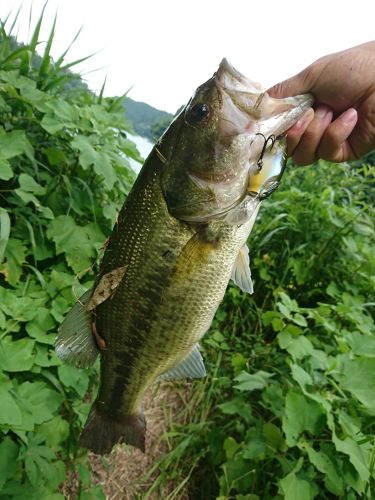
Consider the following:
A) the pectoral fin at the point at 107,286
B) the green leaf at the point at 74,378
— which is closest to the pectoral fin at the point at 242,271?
the pectoral fin at the point at 107,286

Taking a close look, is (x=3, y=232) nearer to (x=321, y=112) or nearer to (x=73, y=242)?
(x=73, y=242)

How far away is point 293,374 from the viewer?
6.46 feet

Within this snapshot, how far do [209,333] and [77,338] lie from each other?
1913 millimetres

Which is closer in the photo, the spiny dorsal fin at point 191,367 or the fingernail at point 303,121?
the fingernail at point 303,121

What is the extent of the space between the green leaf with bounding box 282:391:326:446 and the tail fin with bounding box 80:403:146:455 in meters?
0.71

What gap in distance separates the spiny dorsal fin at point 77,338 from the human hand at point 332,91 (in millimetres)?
1113

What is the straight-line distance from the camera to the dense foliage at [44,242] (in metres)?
1.77

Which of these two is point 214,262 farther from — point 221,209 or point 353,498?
point 353,498

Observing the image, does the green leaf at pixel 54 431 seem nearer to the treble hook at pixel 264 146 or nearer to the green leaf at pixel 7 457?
the green leaf at pixel 7 457

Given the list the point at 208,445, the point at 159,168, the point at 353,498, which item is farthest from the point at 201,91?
the point at 208,445

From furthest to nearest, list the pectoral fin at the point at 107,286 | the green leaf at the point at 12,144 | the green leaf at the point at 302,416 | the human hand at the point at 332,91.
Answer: the green leaf at the point at 12,144
the green leaf at the point at 302,416
the human hand at the point at 332,91
the pectoral fin at the point at 107,286

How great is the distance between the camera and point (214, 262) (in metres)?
1.47

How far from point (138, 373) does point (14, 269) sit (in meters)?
1.20

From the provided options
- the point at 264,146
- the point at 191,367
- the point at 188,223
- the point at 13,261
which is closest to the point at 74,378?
the point at 191,367
